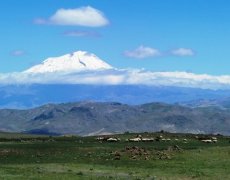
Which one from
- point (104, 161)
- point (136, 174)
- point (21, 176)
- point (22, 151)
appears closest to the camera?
point (21, 176)

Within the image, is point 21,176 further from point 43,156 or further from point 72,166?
point 43,156

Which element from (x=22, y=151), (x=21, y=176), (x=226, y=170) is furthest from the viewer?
(x=22, y=151)

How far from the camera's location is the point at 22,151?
81375 mm

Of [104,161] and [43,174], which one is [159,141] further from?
[43,174]

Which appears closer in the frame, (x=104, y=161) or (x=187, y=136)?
(x=104, y=161)

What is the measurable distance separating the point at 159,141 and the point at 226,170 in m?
42.2

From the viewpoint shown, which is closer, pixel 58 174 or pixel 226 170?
pixel 58 174

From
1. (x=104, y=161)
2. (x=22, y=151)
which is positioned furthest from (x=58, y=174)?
(x=22, y=151)

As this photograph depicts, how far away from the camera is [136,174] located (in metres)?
56.4

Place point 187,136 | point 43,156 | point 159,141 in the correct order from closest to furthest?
1. point 43,156
2. point 159,141
3. point 187,136

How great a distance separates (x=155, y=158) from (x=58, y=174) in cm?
1978

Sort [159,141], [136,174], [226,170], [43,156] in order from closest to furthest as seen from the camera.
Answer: [136,174] → [226,170] → [43,156] → [159,141]

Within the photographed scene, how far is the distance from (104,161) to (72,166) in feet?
22.0

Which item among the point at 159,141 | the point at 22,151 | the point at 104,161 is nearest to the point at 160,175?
the point at 104,161
